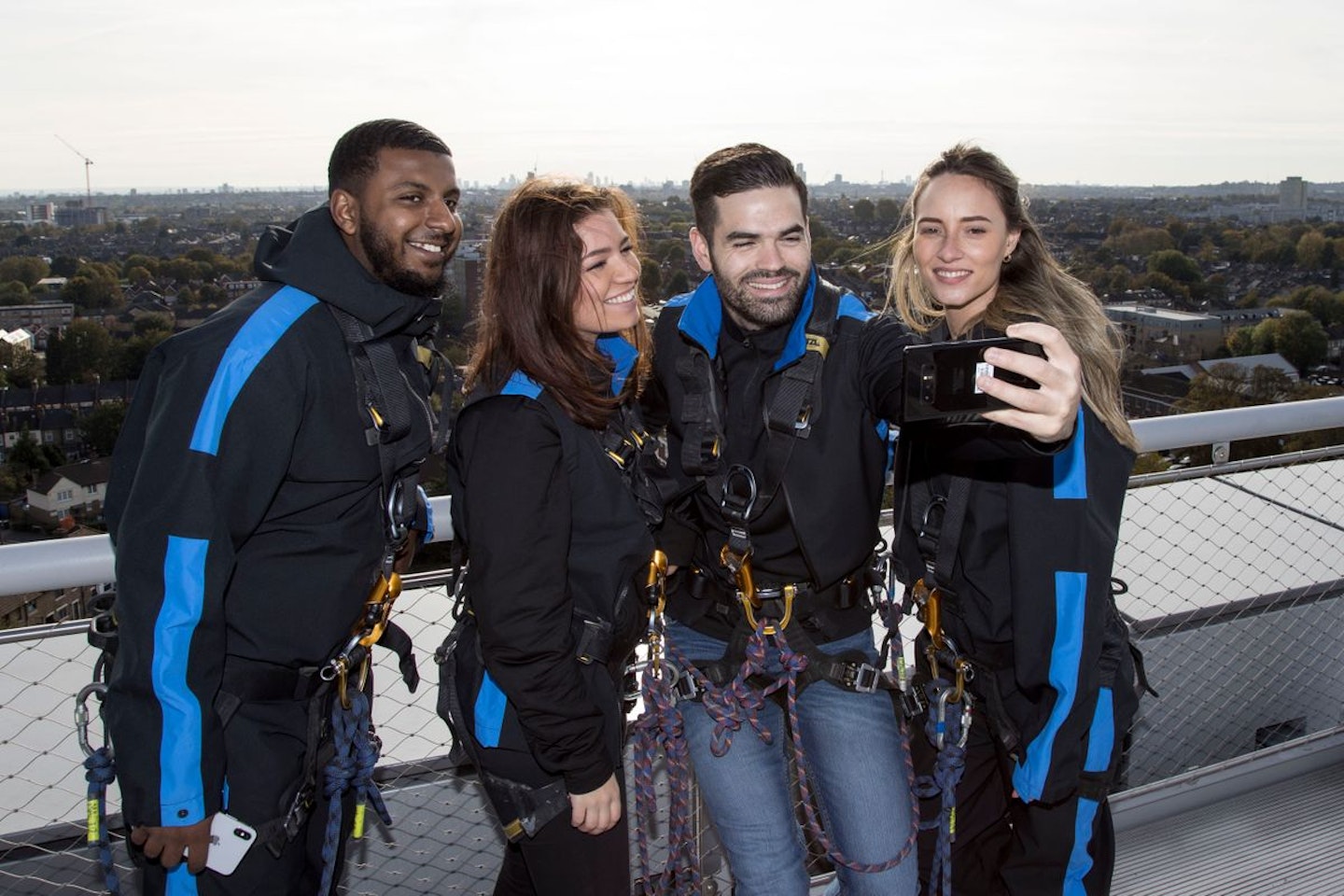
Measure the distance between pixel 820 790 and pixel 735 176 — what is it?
57.2 inches

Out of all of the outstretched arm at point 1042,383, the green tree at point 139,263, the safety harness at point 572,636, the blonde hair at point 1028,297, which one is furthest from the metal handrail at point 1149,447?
the green tree at point 139,263

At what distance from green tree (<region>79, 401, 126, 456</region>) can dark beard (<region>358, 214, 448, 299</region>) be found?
59.9ft

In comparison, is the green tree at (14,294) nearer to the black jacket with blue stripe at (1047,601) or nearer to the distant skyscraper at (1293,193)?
the black jacket with blue stripe at (1047,601)

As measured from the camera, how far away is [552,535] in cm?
188

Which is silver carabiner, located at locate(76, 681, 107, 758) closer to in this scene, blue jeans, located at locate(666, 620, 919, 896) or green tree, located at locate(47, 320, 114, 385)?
blue jeans, located at locate(666, 620, 919, 896)

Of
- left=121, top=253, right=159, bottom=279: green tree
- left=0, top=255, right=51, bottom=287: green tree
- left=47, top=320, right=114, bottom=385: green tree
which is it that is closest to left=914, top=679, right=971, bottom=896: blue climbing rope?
left=47, top=320, right=114, bottom=385: green tree

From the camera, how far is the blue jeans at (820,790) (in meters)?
2.29

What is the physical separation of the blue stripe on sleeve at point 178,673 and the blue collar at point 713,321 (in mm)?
1165

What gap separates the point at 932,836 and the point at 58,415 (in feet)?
84.8

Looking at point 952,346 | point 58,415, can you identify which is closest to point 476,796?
point 952,346

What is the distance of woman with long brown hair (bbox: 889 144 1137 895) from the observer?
79.0 inches

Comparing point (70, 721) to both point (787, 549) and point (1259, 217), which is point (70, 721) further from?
point (1259, 217)

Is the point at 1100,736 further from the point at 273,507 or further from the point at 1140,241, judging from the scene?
the point at 1140,241

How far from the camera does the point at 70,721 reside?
2.43 metres
